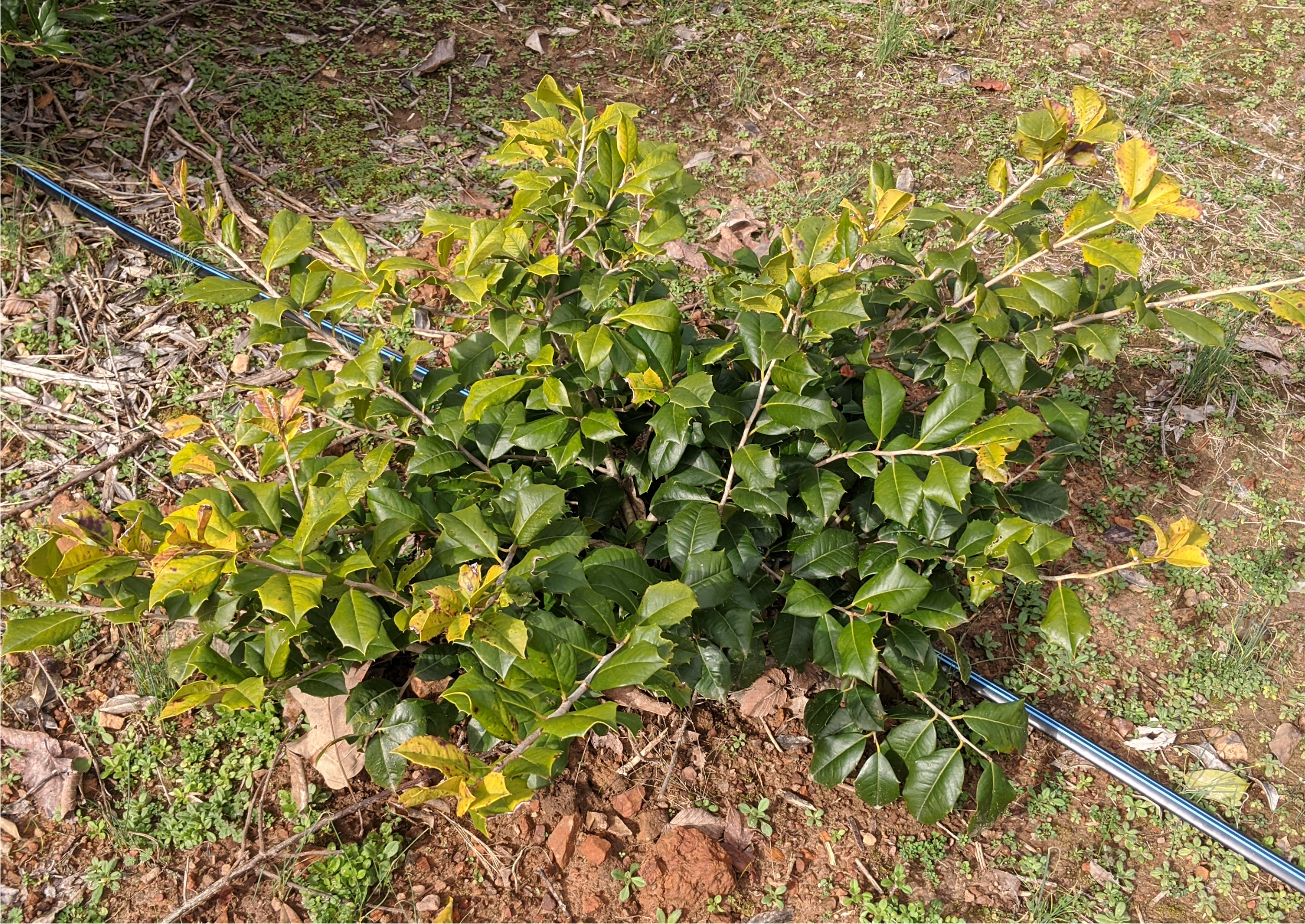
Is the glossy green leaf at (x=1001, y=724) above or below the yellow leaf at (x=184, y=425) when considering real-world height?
below

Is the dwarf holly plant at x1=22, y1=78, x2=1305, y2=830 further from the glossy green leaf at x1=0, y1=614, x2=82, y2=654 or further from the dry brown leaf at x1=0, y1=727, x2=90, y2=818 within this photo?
the dry brown leaf at x1=0, y1=727, x2=90, y2=818

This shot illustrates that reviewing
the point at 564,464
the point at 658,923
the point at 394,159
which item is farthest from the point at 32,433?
the point at 658,923

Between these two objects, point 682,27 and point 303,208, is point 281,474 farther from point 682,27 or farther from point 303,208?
point 682,27

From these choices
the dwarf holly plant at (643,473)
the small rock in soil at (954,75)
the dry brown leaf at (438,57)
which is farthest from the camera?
the small rock in soil at (954,75)

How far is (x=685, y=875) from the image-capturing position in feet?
7.07

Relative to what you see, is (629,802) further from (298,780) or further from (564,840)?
(298,780)

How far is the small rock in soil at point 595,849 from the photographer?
220cm

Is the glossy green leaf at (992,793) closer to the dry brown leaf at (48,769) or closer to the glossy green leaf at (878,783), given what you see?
the glossy green leaf at (878,783)

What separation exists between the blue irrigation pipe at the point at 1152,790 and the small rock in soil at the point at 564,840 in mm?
1099

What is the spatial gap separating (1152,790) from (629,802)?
4.45 feet

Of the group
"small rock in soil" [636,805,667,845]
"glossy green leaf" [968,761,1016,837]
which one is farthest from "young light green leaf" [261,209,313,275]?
"glossy green leaf" [968,761,1016,837]

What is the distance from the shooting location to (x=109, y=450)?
290 centimetres

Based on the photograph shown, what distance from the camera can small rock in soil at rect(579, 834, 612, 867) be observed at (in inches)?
86.4

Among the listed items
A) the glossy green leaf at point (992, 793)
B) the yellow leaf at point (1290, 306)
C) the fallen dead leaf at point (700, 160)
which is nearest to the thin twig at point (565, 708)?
the glossy green leaf at point (992, 793)
